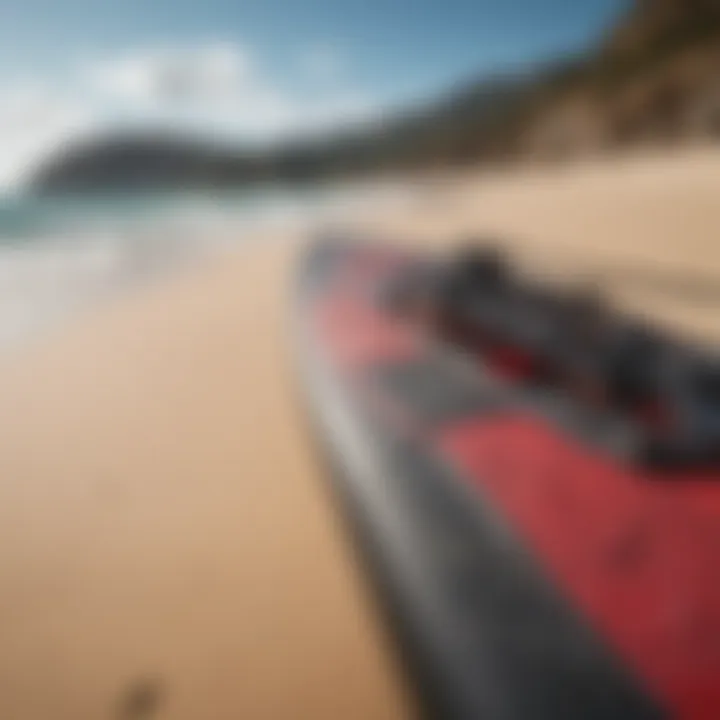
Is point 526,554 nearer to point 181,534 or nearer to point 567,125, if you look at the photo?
point 181,534

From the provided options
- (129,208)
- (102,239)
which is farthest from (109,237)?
(129,208)

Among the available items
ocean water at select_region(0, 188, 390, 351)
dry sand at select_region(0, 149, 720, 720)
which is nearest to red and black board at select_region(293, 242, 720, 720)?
dry sand at select_region(0, 149, 720, 720)

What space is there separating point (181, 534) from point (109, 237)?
1031 centimetres

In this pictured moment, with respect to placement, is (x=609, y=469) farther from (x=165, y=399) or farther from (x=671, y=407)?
(x=165, y=399)

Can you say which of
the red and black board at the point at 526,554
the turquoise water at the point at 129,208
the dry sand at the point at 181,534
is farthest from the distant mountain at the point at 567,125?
the red and black board at the point at 526,554

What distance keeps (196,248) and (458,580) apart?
893cm

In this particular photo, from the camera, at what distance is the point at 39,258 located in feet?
25.3

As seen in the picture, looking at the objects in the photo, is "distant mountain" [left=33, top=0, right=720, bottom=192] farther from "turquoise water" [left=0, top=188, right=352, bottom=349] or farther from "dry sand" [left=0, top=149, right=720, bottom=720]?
"dry sand" [left=0, top=149, right=720, bottom=720]

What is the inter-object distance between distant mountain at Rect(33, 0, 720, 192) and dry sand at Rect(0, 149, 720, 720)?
121 inches

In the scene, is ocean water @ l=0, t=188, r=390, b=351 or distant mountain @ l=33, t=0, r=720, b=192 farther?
distant mountain @ l=33, t=0, r=720, b=192

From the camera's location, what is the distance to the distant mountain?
8.36m

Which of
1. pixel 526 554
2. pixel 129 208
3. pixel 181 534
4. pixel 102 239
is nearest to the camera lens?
pixel 526 554

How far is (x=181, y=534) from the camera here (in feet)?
5.78

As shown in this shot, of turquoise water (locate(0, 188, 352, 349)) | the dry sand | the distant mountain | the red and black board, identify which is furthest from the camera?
the distant mountain
